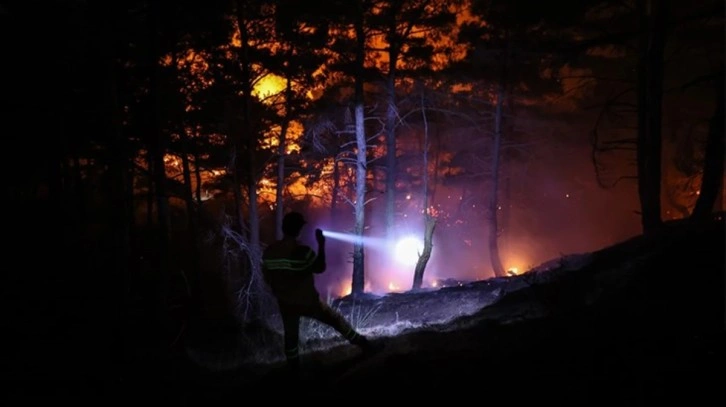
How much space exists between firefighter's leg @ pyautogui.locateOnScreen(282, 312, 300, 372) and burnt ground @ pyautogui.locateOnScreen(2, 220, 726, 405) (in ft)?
0.74

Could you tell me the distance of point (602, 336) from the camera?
6289 millimetres

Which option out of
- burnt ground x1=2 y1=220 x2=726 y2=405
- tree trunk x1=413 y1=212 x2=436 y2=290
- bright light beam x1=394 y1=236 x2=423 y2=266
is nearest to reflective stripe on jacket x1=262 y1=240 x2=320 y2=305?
burnt ground x1=2 y1=220 x2=726 y2=405

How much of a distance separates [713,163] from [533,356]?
31.8ft

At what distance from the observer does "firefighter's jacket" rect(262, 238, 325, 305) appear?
5.60 metres

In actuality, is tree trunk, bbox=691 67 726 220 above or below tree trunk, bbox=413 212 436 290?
above

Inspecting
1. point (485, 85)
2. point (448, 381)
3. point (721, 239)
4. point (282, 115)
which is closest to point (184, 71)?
point (282, 115)

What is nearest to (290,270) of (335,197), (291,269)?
(291,269)

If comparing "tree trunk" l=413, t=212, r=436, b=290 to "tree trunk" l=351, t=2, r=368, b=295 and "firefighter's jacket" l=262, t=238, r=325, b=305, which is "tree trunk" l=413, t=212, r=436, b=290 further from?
"firefighter's jacket" l=262, t=238, r=325, b=305

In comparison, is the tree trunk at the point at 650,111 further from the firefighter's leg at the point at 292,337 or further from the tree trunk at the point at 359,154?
the firefighter's leg at the point at 292,337

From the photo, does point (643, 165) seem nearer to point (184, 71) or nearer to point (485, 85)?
point (485, 85)

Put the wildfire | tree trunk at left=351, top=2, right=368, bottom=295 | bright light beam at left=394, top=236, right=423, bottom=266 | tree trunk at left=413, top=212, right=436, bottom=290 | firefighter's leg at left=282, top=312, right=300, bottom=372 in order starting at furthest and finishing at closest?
the wildfire
bright light beam at left=394, top=236, right=423, bottom=266
tree trunk at left=413, top=212, right=436, bottom=290
tree trunk at left=351, top=2, right=368, bottom=295
firefighter's leg at left=282, top=312, right=300, bottom=372

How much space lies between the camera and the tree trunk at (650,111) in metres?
12.7

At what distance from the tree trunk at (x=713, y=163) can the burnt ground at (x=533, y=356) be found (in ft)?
8.02

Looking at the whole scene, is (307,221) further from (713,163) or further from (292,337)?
(713,163)
